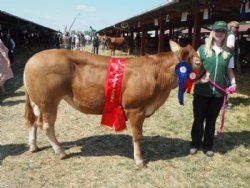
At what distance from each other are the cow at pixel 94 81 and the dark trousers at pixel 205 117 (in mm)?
532

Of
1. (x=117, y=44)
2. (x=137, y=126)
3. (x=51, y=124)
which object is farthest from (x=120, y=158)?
(x=117, y=44)

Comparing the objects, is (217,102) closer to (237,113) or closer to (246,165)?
(246,165)

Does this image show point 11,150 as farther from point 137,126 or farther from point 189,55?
point 189,55

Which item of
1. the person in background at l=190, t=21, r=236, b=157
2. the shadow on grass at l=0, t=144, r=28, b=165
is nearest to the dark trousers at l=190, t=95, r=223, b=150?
the person in background at l=190, t=21, r=236, b=157

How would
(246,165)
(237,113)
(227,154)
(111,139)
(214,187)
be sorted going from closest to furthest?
1. (214,187)
2. (246,165)
3. (227,154)
4. (111,139)
5. (237,113)

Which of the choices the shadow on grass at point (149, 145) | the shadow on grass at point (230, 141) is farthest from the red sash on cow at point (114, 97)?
the shadow on grass at point (230, 141)

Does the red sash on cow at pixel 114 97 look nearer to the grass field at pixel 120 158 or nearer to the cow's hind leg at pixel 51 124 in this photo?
the grass field at pixel 120 158

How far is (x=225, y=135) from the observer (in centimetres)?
638

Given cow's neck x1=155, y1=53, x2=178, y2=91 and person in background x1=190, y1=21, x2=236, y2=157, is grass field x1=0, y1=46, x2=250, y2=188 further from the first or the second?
cow's neck x1=155, y1=53, x2=178, y2=91

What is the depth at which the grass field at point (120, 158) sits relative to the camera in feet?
14.7

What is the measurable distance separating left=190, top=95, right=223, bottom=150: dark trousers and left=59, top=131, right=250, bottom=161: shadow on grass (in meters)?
0.29

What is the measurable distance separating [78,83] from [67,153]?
124cm

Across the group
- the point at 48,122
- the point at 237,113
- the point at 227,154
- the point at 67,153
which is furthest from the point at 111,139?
the point at 237,113

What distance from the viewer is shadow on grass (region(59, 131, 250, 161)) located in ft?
17.6
